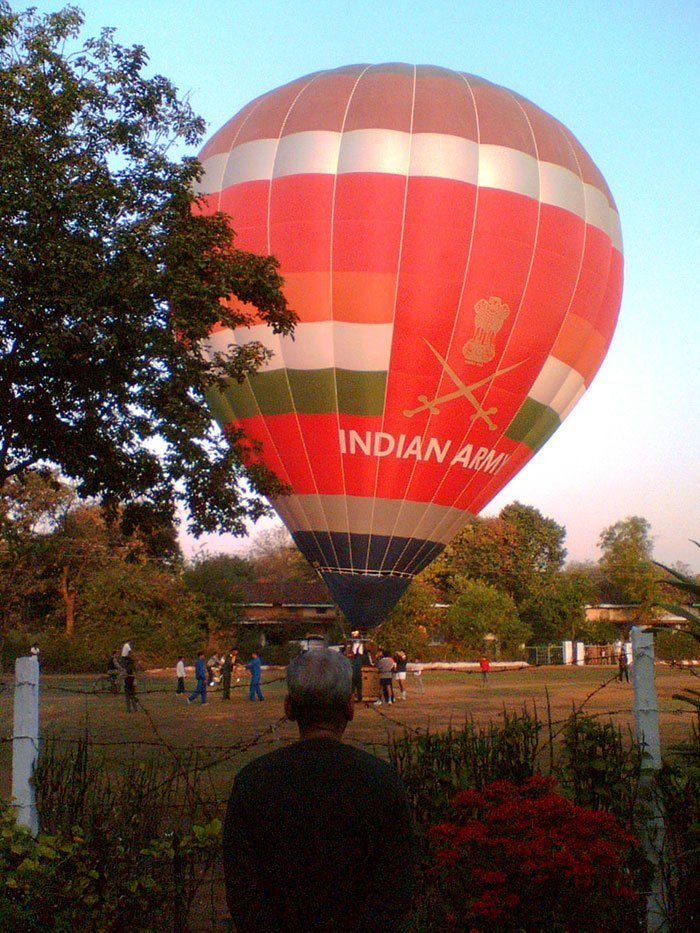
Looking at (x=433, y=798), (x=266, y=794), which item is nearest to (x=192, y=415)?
(x=433, y=798)

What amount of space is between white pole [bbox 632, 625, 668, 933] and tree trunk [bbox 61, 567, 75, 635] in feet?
155

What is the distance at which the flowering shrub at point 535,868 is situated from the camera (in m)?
4.50

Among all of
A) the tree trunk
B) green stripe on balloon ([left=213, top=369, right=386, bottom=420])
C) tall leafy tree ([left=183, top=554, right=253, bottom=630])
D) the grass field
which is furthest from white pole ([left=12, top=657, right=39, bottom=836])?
the tree trunk

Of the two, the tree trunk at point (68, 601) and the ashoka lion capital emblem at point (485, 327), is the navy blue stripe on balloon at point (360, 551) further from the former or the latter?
the tree trunk at point (68, 601)

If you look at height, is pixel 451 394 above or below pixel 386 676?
above

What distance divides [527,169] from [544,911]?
66.2 feet

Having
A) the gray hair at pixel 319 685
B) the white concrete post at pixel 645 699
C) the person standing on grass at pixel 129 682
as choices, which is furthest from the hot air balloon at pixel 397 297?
the gray hair at pixel 319 685

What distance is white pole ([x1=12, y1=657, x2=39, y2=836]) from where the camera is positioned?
6062mm

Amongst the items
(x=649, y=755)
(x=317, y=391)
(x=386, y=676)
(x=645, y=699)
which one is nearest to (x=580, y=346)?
(x=317, y=391)

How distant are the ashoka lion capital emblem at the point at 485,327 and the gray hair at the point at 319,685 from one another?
1898cm

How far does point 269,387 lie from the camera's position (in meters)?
22.4

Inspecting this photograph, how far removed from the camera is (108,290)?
12.1m

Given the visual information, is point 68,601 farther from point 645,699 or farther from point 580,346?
point 645,699

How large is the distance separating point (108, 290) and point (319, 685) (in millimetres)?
9725
